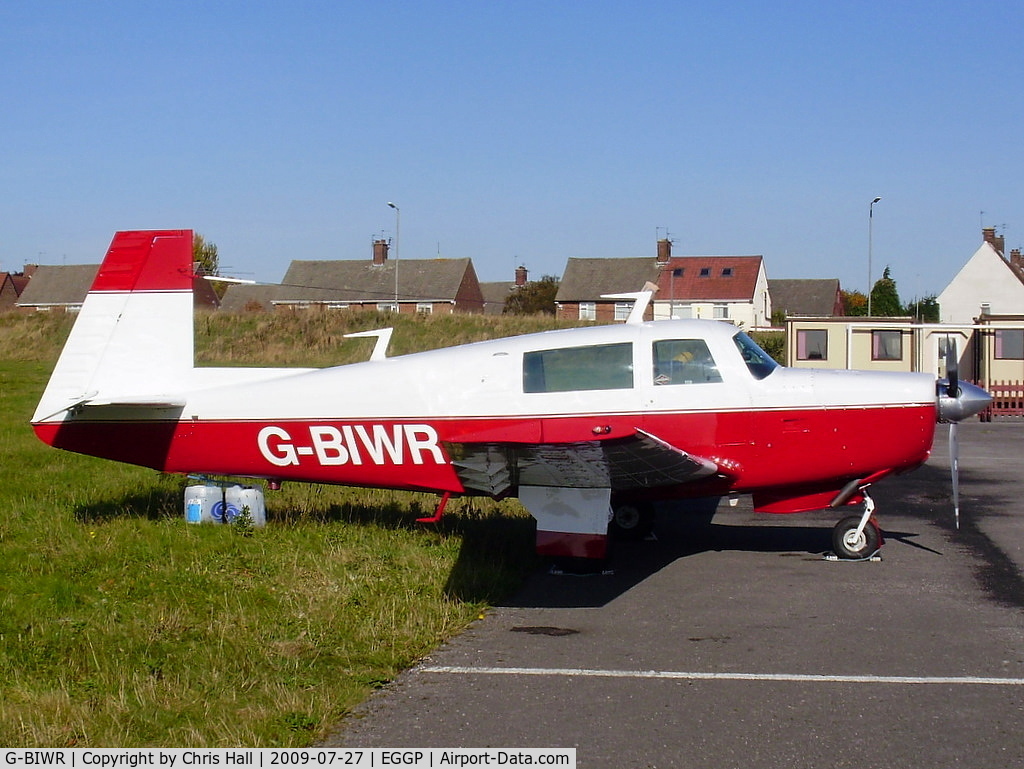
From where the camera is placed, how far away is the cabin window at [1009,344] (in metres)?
30.0

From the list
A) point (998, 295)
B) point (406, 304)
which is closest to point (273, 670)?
point (998, 295)

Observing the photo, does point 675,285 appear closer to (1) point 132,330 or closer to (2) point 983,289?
(2) point 983,289

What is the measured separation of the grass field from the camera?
4.99 metres

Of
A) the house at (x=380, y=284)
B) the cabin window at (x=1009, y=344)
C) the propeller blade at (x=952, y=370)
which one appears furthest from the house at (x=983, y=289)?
the propeller blade at (x=952, y=370)

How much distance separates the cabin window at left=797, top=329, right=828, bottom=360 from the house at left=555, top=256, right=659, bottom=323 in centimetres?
3019

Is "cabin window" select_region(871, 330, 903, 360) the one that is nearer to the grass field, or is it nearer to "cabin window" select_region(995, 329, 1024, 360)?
"cabin window" select_region(995, 329, 1024, 360)

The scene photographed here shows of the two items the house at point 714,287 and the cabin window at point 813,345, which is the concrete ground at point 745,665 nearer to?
the cabin window at point 813,345

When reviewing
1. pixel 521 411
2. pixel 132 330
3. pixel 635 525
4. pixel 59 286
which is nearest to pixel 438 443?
pixel 521 411

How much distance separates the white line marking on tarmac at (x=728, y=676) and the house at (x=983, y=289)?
52.4 metres

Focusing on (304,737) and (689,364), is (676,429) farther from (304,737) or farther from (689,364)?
(304,737)

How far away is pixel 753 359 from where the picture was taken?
8.73 meters

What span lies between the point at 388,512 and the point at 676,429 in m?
3.66

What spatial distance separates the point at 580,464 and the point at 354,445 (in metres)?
2.55
